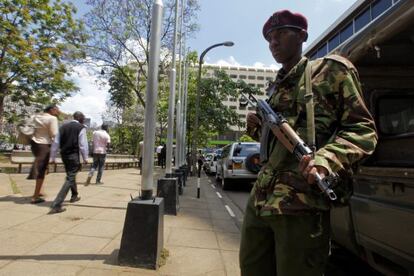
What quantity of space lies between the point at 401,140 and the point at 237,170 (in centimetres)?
1073

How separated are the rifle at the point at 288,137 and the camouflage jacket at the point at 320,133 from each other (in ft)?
0.19

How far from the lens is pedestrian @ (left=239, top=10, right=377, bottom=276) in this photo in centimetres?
181

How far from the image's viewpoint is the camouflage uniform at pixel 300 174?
71.6 inches

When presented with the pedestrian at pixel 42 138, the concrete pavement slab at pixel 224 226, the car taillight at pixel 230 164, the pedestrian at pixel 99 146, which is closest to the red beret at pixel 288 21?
the concrete pavement slab at pixel 224 226

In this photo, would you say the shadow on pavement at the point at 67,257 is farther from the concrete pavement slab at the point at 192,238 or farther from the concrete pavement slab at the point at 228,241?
the concrete pavement slab at the point at 228,241

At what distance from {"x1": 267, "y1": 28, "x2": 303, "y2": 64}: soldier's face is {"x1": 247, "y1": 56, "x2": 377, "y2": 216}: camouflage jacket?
0.27ft

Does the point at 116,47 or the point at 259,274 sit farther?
the point at 116,47

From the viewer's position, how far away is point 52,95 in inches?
960

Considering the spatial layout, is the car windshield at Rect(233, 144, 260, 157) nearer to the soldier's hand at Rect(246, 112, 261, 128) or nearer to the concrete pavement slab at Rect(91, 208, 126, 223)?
the concrete pavement slab at Rect(91, 208, 126, 223)

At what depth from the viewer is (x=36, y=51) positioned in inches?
854

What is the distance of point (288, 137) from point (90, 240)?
382cm

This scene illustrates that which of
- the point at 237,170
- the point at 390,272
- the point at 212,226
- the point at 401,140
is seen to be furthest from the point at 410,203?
the point at 237,170

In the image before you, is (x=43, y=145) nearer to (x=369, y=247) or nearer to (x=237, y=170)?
(x=369, y=247)

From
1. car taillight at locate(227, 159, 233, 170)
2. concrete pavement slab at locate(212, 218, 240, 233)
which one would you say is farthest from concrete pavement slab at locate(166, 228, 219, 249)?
car taillight at locate(227, 159, 233, 170)
